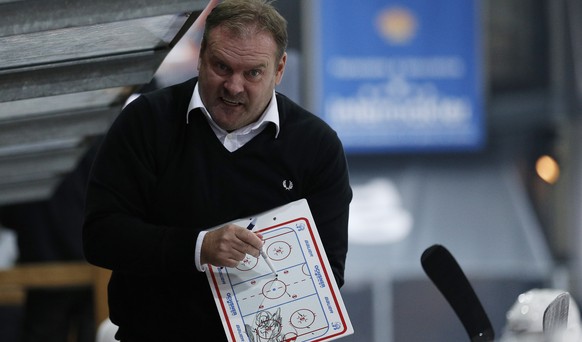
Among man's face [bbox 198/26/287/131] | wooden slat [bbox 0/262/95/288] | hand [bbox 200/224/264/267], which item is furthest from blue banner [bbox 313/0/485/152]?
hand [bbox 200/224/264/267]

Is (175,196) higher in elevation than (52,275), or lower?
higher

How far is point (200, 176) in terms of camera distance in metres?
3.11

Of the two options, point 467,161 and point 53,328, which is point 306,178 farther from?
point 467,161

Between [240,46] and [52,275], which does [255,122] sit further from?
[52,275]

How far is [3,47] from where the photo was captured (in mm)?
3475

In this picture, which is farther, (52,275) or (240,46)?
(52,275)

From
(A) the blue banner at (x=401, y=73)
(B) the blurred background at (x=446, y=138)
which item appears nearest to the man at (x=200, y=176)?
(B) the blurred background at (x=446, y=138)

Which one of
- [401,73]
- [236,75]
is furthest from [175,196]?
[401,73]

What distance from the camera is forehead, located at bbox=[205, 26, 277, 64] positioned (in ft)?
9.97

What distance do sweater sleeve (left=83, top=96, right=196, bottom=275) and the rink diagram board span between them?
159 millimetres

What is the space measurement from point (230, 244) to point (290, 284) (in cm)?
27

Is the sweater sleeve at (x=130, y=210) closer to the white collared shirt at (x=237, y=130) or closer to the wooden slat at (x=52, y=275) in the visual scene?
the white collared shirt at (x=237, y=130)

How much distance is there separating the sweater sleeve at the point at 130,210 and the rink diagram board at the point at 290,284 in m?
0.16

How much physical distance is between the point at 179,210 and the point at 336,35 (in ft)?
30.0
